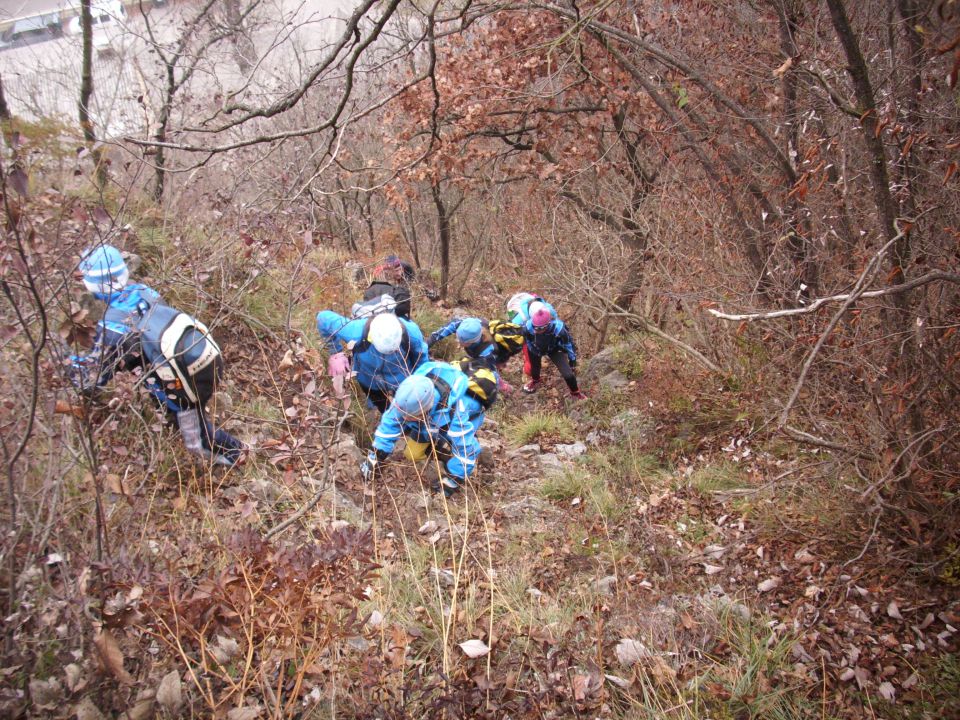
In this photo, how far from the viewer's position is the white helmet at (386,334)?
17.5 ft

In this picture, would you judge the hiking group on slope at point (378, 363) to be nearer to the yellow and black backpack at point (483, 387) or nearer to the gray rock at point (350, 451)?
the yellow and black backpack at point (483, 387)

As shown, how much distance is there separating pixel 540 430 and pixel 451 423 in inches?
67.2

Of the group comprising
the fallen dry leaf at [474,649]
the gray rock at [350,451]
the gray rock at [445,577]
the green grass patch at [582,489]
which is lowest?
the green grass patch at [582,489]

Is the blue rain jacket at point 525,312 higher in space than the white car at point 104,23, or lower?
lower

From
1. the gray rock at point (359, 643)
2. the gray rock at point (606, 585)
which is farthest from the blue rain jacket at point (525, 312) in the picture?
the gray rock at point (359, 643)

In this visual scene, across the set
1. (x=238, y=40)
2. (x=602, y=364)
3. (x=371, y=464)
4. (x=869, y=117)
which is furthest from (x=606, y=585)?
(x=238, y=40)

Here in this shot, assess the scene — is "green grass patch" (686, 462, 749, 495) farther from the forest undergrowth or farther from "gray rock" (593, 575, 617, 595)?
"gray rock" (593, 575, 617, 595)

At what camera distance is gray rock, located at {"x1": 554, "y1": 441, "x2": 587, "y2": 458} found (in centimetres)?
619

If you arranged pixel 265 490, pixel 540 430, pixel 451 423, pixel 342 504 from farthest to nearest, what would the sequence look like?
pixel 540 430
pixel 451 423
pixel 342 504
pixel 265 490

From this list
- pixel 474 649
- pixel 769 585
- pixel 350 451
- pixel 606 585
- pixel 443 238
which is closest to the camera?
pixel 474 649

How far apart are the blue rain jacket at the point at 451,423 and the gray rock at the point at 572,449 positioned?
1.20m

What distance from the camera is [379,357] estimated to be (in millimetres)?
5703

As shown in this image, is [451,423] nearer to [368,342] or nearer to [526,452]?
[368,342]

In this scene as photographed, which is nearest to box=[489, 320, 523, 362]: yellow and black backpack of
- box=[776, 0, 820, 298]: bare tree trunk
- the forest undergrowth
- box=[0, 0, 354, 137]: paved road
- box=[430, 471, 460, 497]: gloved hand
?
the forest undergrowth
